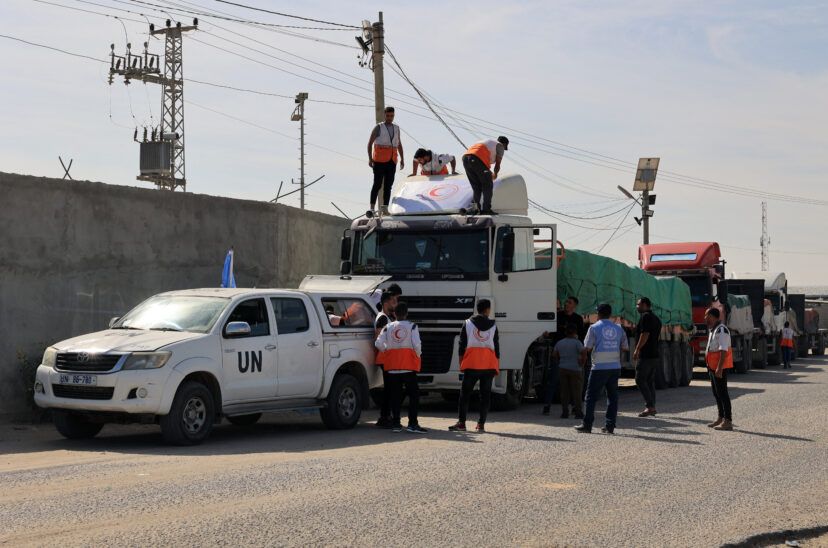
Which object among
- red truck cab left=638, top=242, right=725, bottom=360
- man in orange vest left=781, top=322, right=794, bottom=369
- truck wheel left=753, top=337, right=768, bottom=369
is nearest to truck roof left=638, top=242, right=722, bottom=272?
red truck cab left=638, top=242, right=725, bottom=360

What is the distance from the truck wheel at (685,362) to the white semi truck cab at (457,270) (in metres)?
10.0

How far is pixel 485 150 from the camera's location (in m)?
17.3

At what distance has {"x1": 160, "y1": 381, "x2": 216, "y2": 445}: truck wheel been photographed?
11523mm

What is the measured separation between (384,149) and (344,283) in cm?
374

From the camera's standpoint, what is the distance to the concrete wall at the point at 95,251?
14.3 m

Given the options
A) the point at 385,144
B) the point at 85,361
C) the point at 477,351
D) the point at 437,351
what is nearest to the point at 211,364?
the point at 85,361

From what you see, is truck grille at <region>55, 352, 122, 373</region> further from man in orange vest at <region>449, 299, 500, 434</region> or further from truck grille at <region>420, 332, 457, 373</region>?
truck grille at <region>420, 332, 457, 373</region>

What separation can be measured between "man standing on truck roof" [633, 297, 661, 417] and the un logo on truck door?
6.94 meters

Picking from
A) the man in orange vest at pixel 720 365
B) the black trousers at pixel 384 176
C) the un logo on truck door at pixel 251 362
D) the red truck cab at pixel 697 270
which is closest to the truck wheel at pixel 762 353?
the red truck cab at pixel 697 270

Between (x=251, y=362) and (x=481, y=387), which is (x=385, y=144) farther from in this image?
(x=251, y=362)

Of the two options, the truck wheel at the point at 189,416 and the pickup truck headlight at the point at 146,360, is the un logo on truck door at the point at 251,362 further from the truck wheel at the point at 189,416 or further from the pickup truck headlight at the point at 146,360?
the pickup truck headlight at the point at 146,360

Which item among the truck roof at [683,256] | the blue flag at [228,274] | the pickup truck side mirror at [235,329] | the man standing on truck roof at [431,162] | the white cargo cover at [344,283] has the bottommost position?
the pickup truck side mirror at [235,329]

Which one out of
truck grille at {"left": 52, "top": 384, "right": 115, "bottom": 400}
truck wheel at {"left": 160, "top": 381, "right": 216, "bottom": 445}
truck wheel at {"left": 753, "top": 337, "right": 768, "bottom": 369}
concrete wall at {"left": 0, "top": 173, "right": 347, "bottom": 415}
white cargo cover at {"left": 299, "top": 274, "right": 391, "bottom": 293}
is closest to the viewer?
truck grille at {"left": 52, "top": 384, "right": 115, "bottom": 400}

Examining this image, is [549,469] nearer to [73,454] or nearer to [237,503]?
[237,503]
